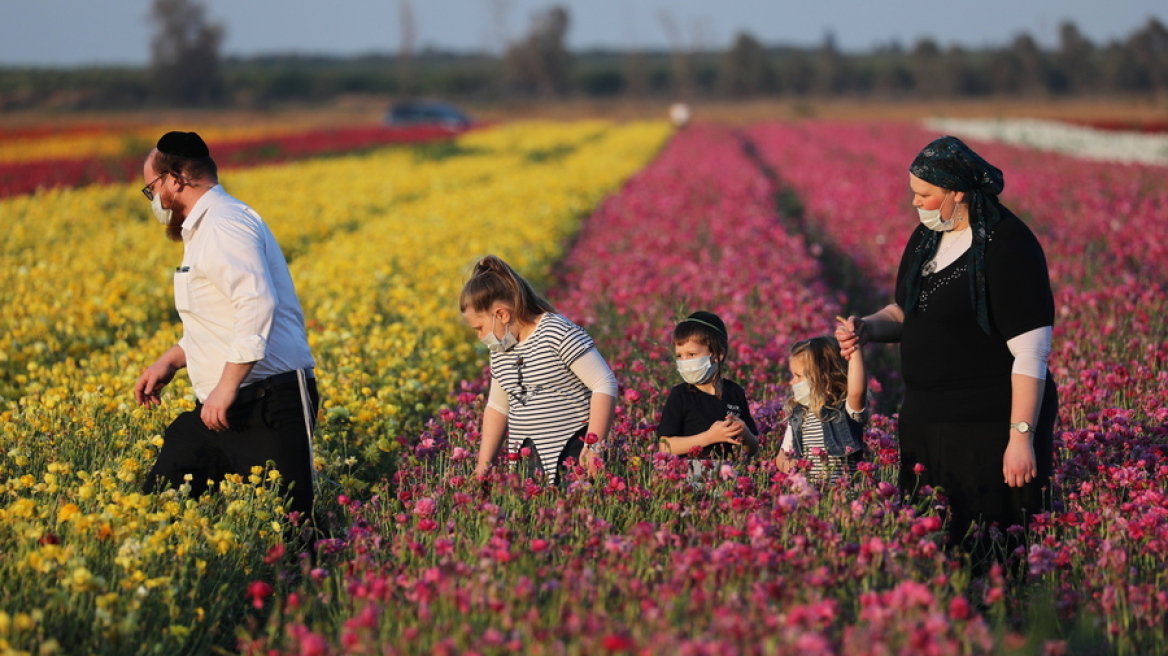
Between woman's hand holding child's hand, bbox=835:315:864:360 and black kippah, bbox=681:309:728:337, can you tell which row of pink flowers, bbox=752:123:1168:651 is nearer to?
woman's hand holding child's hand, bbox=835:315:864:360

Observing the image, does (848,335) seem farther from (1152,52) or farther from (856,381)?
(1152,52)

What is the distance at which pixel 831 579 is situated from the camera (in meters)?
3.34

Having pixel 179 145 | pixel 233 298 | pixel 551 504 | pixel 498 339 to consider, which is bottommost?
pixel 551 504

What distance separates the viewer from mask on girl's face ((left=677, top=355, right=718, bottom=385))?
4.59 m

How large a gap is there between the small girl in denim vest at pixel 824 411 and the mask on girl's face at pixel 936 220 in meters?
0.77

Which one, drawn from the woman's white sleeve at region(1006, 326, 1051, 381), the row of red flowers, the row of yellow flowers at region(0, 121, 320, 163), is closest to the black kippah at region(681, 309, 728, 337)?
the woman's white sleeve at region(1006, 326, 1051, 381)

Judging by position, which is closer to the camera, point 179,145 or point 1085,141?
point 179,145

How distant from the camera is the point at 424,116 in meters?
50.6

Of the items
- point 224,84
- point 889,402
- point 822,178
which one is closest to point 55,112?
point 224,84

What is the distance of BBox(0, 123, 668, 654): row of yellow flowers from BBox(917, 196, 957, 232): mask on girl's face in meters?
2.43

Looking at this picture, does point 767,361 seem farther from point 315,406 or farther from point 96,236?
point 96,236

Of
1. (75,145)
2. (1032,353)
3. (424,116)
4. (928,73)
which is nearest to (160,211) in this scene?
(1032,353)

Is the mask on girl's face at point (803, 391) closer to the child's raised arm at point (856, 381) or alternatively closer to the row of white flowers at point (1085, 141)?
the child's raised arm at point (856, 381)

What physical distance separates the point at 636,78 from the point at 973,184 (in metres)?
108
